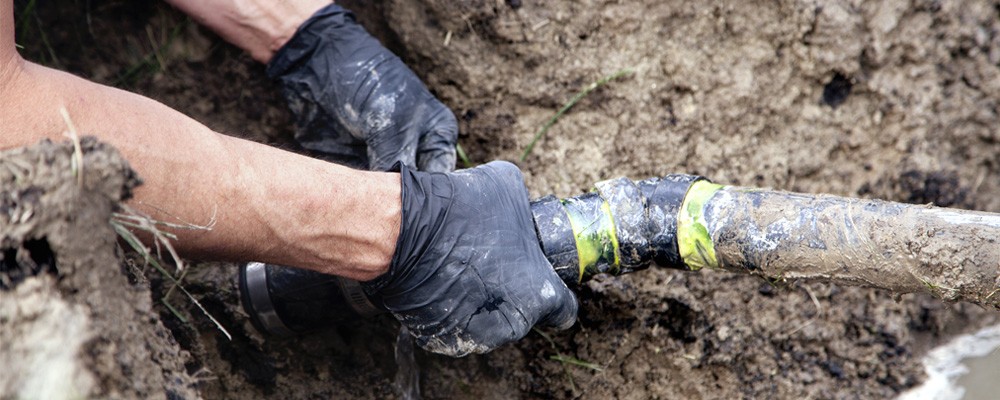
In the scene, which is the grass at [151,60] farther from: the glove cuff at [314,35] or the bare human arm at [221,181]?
the bare human arm at [221,181]

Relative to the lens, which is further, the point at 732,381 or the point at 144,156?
the point at 732,381

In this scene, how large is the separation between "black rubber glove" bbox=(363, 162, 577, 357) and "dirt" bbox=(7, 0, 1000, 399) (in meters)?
0.35

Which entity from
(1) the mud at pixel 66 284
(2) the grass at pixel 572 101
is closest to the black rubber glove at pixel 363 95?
(2) the grass at pixel 572 101

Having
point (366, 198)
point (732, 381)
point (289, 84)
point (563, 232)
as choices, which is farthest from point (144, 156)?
point (732, 381)

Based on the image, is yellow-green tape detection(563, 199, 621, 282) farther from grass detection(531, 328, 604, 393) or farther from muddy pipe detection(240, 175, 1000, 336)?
grass detection(531, 328, 604, 393)

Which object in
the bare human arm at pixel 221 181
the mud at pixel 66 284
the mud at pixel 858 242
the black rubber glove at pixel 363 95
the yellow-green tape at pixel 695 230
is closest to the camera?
the mud at pixel 66 284

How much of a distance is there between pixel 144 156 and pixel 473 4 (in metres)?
0.99

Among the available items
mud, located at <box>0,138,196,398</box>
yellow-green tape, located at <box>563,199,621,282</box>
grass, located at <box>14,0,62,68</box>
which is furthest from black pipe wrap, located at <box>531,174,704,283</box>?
grass, located at <box>14,0,62,68</box>

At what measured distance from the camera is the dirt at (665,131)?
186cm

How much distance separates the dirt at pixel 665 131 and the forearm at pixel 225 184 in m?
0.53

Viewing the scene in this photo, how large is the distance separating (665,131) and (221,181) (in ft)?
3.76

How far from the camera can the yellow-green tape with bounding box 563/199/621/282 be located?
1.60 meters

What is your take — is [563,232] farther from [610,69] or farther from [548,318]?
[610,69]

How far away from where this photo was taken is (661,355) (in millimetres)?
1848
